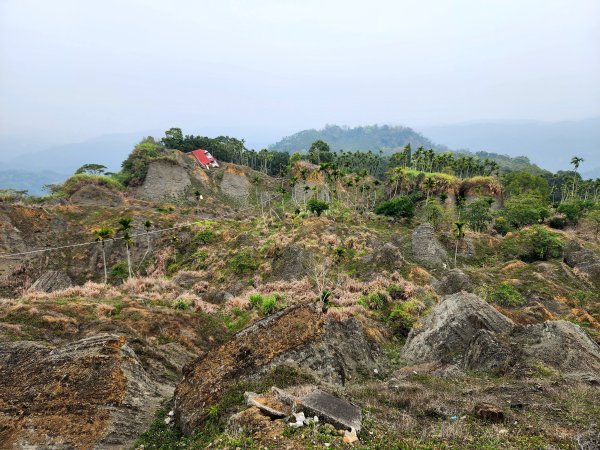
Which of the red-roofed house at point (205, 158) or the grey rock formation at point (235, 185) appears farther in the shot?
the red-roofed house at point (205, 158)

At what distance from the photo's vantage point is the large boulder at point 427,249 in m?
51.2

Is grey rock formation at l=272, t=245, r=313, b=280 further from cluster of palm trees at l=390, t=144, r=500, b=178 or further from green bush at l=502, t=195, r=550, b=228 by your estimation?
cluster of palm trees at l=390, t=144, r=500, b=178

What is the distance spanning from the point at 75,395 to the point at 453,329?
807 inches

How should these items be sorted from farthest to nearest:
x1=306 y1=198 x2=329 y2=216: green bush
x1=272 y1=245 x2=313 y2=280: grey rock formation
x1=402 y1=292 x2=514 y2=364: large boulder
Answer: x1=306 y1=198 x2=329 y2=216: green bush < x1=272 y1=245 x2=313 y2=280: grey rock formation < x1=402 y1=292 x2=514 y2=364: large boulder

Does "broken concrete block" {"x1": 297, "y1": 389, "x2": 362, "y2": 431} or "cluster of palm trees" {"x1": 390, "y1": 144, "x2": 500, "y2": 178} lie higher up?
"cluster of palm trees" {"x1": 390, "y1": 144, "x2": 500, "y2": 178}

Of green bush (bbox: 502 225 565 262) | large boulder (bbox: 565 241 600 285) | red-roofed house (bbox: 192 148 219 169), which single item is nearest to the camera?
large boulder (bbox: 565 241 600 285)

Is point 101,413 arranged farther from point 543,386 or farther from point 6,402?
point 543,386

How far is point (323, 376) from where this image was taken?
16141mm

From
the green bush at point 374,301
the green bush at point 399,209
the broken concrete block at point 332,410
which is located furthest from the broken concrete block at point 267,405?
the green bush at point 399,209

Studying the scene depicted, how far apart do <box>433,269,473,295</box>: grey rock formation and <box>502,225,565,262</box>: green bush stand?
18.8 meters

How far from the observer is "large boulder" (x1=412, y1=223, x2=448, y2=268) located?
5125 centimetres

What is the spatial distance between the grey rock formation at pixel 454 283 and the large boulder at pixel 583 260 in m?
15.8

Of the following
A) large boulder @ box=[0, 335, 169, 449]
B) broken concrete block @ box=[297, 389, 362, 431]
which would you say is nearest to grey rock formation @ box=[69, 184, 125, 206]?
large boulder @ box=[0, 335, 169, 449]

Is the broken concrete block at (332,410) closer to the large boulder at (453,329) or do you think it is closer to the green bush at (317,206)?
the large boulder at (453,329)
